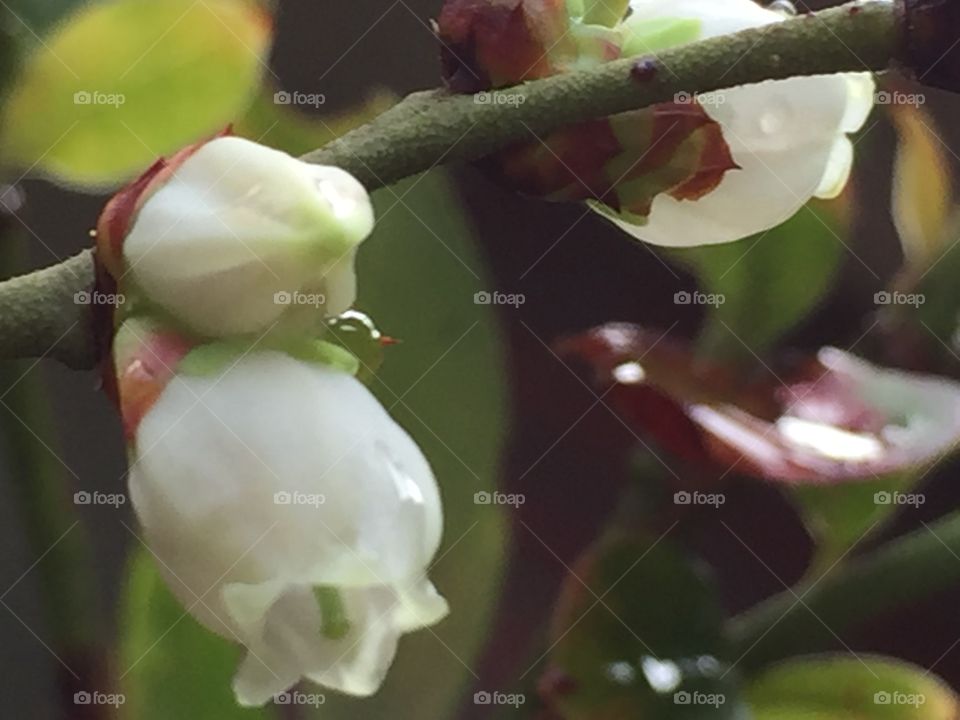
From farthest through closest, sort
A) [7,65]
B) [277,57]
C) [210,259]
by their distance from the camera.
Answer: [277,57], [7,65], [210,259]

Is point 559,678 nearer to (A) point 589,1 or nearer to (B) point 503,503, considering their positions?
(B) point 503,503

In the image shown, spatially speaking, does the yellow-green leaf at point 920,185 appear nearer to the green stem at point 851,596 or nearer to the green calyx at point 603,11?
the green stem at point 851,596

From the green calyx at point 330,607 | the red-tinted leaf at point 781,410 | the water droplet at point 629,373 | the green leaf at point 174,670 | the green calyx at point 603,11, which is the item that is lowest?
the green leaf at point 174,670

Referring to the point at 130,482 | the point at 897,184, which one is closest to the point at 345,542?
the point at 130,482

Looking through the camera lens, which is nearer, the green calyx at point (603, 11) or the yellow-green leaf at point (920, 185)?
the green calyx at point (603, 11)

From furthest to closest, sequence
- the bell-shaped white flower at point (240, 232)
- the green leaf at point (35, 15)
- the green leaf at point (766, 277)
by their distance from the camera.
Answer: the green leaf at point (766, 277)
the green leaf at point (35, 15)
the bell-shaped white flower at point (240, 232)

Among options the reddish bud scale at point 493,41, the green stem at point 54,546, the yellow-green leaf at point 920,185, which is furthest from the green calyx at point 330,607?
the yellow-green leaf at point 920,185

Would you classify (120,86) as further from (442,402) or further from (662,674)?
(662,674)
